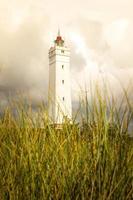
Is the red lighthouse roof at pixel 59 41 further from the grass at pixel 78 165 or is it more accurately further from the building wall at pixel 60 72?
the grass at pixel 78 165

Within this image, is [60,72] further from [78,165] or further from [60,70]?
[78,165]

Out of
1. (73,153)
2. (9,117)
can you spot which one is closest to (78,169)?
(73,153)

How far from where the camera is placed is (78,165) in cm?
229

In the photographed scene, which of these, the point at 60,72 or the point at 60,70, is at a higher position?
the point at 60,70

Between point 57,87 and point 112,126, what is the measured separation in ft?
131

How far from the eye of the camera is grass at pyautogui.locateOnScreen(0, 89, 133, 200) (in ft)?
7.15

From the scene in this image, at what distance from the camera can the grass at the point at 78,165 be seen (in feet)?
7.15

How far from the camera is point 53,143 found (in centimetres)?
251

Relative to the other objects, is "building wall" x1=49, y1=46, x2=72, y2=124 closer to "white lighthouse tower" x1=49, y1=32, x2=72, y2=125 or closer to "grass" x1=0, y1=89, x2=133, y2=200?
"white lighthouse tower" x1=49, y1=32, x2=72, y2=125

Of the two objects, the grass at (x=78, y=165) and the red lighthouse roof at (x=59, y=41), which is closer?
the grass at (x=78, y=165)

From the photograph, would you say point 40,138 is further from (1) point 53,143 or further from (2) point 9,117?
(2) point 9,117

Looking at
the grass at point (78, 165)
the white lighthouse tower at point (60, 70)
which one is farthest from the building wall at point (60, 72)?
the grass at point (78, 165)

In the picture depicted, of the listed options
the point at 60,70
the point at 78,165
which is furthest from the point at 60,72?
the point at 78,165

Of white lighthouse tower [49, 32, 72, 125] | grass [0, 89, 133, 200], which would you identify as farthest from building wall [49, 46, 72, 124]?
grass [0, 89, 133, 200]
